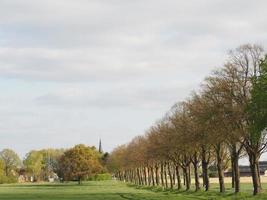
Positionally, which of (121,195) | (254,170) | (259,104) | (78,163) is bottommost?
(121,195)

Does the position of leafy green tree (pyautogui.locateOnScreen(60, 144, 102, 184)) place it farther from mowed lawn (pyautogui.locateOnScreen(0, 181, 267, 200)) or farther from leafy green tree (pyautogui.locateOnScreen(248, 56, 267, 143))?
leafy green tree (pyautogui.locateOnScreen(248, 56, 267, 143))

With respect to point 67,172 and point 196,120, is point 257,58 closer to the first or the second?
point 196,120

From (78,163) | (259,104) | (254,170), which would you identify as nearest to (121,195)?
(254,170)

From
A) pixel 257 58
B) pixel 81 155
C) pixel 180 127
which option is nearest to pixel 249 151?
pixel 257 58

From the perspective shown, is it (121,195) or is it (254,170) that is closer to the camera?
(254,170)

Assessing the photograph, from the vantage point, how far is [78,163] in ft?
586

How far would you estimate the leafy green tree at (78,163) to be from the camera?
585 ft

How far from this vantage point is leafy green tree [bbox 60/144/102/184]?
178375mm

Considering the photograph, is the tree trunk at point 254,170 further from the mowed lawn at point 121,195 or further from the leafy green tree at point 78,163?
the leafy green tree at point 78,163

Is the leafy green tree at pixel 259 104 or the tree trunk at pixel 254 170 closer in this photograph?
the leafy green tree at pixel 259 104

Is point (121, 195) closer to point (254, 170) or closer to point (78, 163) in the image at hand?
point (254, 170)

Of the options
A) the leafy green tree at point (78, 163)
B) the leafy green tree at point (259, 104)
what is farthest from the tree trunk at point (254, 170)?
the leafy green tree at point (78, 163)

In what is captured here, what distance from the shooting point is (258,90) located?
1916 inches

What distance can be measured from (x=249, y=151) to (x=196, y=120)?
6855 mm
